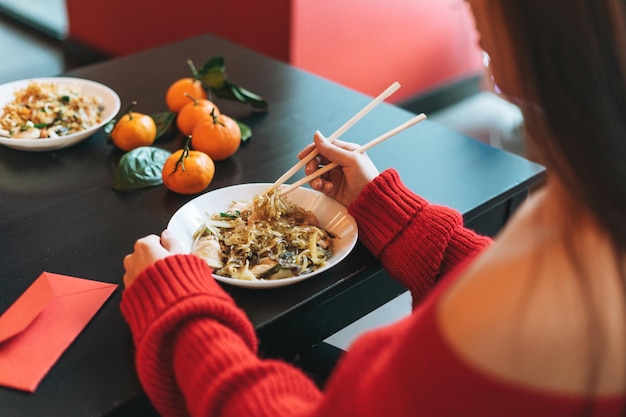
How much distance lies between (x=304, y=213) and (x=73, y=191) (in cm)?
42

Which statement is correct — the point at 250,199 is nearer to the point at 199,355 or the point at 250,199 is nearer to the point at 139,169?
the point at 139,169

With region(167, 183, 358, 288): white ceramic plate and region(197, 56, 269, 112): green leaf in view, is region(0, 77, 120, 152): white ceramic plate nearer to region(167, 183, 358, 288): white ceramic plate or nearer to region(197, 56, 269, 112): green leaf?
region(197, 56, 269, 112): green leaf

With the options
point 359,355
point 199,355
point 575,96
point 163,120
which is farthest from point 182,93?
point 575,96

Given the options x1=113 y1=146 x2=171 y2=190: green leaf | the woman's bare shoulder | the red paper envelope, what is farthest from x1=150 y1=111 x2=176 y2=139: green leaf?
the woman's bare shoulder

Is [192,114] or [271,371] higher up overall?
[192,114]

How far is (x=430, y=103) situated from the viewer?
129 inches

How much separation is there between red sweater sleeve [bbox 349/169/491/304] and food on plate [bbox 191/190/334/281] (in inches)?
3.1

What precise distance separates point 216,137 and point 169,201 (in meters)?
0.16

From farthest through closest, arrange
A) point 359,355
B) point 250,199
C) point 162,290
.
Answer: point 250,199 < point 162,290 < point 359,355

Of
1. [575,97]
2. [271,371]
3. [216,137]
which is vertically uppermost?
[575,97]

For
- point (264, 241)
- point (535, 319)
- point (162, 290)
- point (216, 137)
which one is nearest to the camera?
point (535, 319)

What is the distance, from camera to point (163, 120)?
145 cm

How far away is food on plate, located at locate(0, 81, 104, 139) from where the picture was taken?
1359mm

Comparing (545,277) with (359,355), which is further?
(359,355)
